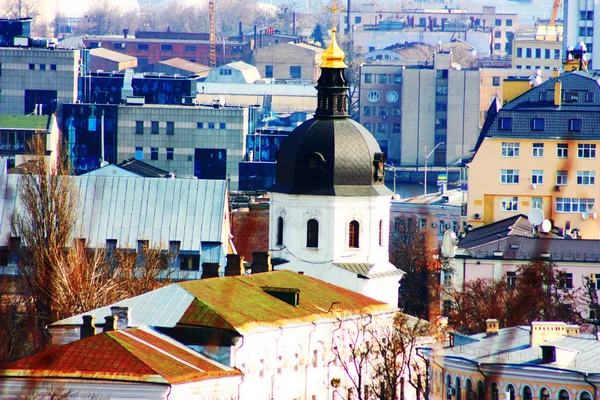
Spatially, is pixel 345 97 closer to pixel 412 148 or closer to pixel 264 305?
pixel 264 305

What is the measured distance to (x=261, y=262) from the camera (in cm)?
6203

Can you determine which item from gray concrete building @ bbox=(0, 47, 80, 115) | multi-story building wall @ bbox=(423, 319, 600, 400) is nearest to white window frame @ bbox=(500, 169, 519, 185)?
multi-story building wall @ bbox=(423, 319, 600, 400)

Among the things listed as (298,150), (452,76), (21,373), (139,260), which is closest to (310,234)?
(298,150)

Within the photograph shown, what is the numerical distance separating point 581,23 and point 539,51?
3076 cm

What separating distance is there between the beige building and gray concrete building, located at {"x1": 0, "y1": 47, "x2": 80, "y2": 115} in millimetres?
69027

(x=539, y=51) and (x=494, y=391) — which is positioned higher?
(x=539, y=51)

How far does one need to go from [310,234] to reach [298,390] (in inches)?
470

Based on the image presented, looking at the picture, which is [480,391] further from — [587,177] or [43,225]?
[587,177]

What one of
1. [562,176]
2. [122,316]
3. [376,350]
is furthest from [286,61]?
[562,176]

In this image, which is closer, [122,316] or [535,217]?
[122,316]

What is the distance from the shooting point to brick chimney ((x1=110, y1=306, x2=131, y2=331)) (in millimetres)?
47938

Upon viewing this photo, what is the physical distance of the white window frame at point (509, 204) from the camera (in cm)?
8731

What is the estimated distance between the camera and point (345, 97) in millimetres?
63906

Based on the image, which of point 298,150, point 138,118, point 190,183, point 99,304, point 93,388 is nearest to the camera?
point 93,388
